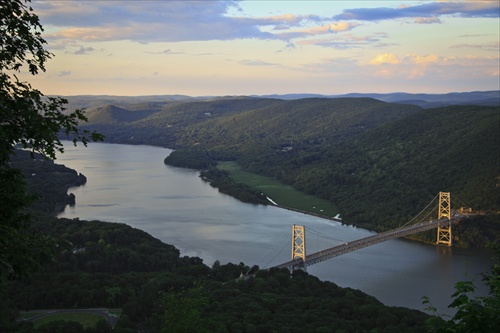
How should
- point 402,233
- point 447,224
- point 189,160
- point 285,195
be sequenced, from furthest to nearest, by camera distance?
point 189,160 → point 285,195 → point 447,224 → point 402,233

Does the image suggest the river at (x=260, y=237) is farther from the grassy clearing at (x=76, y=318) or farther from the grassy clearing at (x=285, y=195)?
the grassy clearing at (x=76, y=318)

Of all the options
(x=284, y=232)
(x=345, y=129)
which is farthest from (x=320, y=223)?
(x=345, y=129)

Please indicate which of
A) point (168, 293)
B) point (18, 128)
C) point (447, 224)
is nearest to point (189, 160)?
point (447, 224)

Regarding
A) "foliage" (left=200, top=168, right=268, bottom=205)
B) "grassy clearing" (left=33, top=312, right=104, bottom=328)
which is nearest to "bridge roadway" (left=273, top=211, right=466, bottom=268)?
"grassy clearing" (left=33, top=312, right=104, bottom=328)

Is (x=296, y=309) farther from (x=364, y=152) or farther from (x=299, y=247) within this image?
(x=364, y=152)

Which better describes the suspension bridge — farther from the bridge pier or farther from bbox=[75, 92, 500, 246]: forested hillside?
bbox=[75, 92, 500, 246]: forested hillside

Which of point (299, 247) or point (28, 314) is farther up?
point (299, 247)

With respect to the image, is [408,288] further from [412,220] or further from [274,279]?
[412,220]
